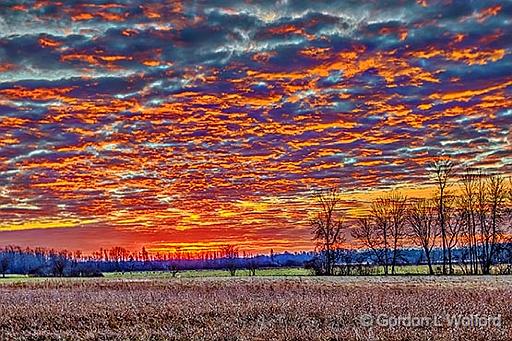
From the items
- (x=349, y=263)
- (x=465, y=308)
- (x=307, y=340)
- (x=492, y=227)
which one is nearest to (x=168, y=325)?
(x=307, y=340)

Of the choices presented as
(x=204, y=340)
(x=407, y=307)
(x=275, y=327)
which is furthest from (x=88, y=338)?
(x=407, y=307)

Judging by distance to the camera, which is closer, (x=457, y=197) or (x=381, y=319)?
(x=381, y=319)

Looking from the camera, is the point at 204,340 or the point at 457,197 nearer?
the point at 204,340

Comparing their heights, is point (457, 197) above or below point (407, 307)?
above

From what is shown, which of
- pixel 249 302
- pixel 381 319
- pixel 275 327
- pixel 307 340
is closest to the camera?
pixel 307 340

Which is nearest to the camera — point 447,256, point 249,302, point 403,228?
point 249,302

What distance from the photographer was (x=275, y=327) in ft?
46.9

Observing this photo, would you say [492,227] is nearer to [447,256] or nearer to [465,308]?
[447,256]

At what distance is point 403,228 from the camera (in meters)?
88.4

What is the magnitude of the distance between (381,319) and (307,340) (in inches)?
146

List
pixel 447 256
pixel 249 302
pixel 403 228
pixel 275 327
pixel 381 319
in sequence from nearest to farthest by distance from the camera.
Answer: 1. pixel 275 327
2. pixel 381 319
3. pixel 249 302
4. pixel 447 256
5. pixel 403 228

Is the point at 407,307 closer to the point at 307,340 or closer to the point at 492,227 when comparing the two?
the point at 307,340

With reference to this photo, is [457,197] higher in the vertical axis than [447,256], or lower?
higher

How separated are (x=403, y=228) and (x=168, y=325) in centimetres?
7662
